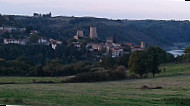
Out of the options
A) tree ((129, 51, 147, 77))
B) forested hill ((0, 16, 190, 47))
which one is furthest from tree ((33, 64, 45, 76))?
forested hill ((0, 16, 190, 47))

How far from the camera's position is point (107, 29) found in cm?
15375

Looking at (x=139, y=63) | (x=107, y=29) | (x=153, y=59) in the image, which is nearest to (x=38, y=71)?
(x=139, y=63)

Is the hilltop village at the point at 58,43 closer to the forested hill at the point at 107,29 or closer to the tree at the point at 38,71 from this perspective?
the forested hill at the point at 107,29

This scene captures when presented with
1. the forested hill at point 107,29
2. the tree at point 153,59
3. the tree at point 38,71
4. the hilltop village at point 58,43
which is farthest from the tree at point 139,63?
the forested hill at point 107,29

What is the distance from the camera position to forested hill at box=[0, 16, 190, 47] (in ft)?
444

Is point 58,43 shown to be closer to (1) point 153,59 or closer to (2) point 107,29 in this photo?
(1) point 153,59

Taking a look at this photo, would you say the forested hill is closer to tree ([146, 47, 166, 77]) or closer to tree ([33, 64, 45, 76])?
tree ([33, 64, 45, 76])

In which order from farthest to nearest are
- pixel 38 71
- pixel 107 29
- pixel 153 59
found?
pixel 107 29, pixel 38 71, pixel 153 59

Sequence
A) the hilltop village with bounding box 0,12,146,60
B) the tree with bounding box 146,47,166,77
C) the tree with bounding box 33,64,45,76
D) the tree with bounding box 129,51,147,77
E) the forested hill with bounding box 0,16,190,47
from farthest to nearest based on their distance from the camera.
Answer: the forested hill with bounding box 0,16,190,47, the hilltop village with bounding box 0,12,146,60, the tree with bounding box 33,64,45,76, the tree with bounding box 146,47,166,77, the tree with bounding box 129,51,147,77

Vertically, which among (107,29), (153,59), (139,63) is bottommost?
(107,29)

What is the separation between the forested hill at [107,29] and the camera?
444ft

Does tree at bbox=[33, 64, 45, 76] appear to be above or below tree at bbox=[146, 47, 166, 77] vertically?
below

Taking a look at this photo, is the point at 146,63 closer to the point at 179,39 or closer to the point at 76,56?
the point at 76,56

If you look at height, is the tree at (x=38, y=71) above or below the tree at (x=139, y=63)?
below
